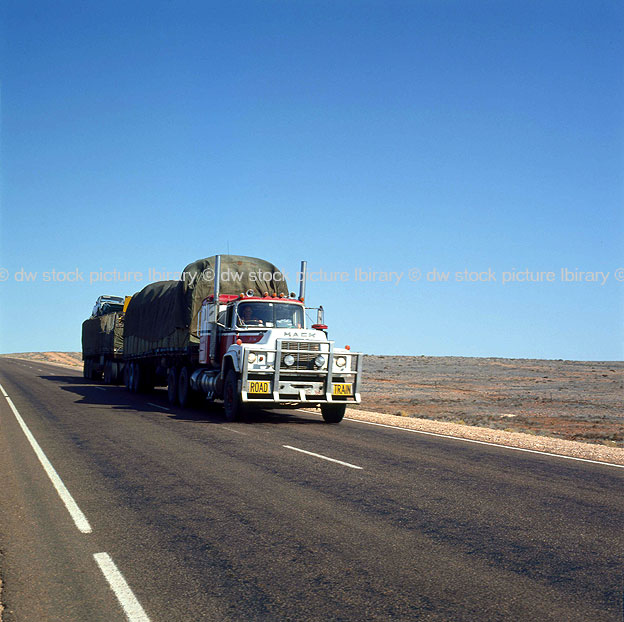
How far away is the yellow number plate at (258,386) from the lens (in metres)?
15.8

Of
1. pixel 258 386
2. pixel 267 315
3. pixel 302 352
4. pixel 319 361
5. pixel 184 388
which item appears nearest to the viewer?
pixel 258 386

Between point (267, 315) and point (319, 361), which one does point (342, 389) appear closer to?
point (319, 361)

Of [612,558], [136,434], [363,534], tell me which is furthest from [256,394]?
[612,558]

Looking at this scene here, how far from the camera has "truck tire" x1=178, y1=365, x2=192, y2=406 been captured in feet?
67.6

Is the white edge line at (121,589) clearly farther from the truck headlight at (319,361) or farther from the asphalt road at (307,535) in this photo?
the truck headlight at (319,361)

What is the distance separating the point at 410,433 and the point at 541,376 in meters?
46.6

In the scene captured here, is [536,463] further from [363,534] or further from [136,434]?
[136,434]

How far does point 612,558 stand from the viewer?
5.59 metres

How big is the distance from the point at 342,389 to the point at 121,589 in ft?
39.5

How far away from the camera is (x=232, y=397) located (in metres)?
16.6

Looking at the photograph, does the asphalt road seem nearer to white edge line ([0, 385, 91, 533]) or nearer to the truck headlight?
white edge line ([0, 385, 91, 533])

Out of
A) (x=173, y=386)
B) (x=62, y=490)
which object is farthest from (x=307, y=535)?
(x=173, y=386)

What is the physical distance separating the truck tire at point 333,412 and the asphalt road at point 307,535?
5353 mm

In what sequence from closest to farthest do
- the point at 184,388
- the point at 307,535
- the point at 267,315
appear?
the point at 307,535
the point at 267,315
the point at 184,388
